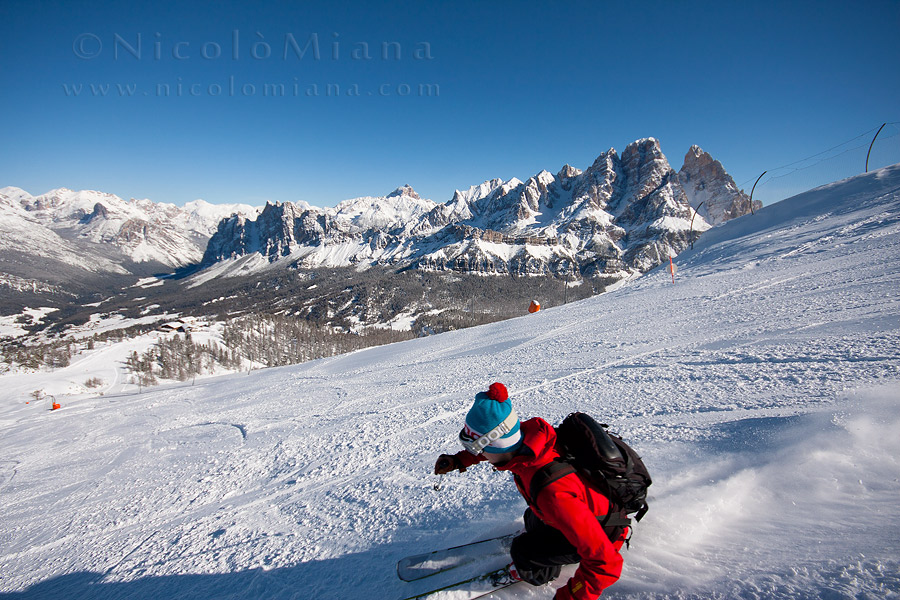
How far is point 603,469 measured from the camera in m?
2.30

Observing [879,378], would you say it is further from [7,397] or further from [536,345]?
[7,397]

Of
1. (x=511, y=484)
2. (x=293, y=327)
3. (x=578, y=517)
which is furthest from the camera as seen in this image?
(x=293, y=327)

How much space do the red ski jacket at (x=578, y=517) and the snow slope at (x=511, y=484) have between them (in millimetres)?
585

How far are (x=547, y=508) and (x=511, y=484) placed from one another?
1.90 m

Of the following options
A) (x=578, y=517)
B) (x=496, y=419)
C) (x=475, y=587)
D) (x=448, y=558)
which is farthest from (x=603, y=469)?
(x=448, y=558)

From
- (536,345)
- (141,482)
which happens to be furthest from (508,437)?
(536,345)

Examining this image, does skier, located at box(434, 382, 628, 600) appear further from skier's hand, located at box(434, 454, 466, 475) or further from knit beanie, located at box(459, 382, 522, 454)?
skier's hand, located at box(434, 454, 466, 475)

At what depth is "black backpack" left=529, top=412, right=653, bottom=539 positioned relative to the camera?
2.30 m

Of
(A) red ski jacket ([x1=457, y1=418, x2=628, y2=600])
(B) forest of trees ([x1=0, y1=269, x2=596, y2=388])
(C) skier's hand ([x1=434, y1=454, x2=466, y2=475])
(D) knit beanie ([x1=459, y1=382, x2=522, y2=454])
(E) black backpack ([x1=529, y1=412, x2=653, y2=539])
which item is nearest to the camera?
(A) red ski jacket ([x1=457, y1=418, x2=628, y2=600])

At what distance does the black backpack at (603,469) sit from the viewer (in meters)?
2.30

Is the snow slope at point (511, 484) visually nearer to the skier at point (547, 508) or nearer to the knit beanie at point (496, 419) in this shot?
the skier at point (547, 508)

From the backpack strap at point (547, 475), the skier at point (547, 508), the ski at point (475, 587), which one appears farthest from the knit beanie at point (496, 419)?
the ski at point (475, 587)

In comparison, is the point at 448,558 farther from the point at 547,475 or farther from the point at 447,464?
the point at 547,475

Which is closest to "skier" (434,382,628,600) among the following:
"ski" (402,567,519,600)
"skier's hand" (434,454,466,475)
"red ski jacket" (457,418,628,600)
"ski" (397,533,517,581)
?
"red ski jacket" (457,418,628,600)
